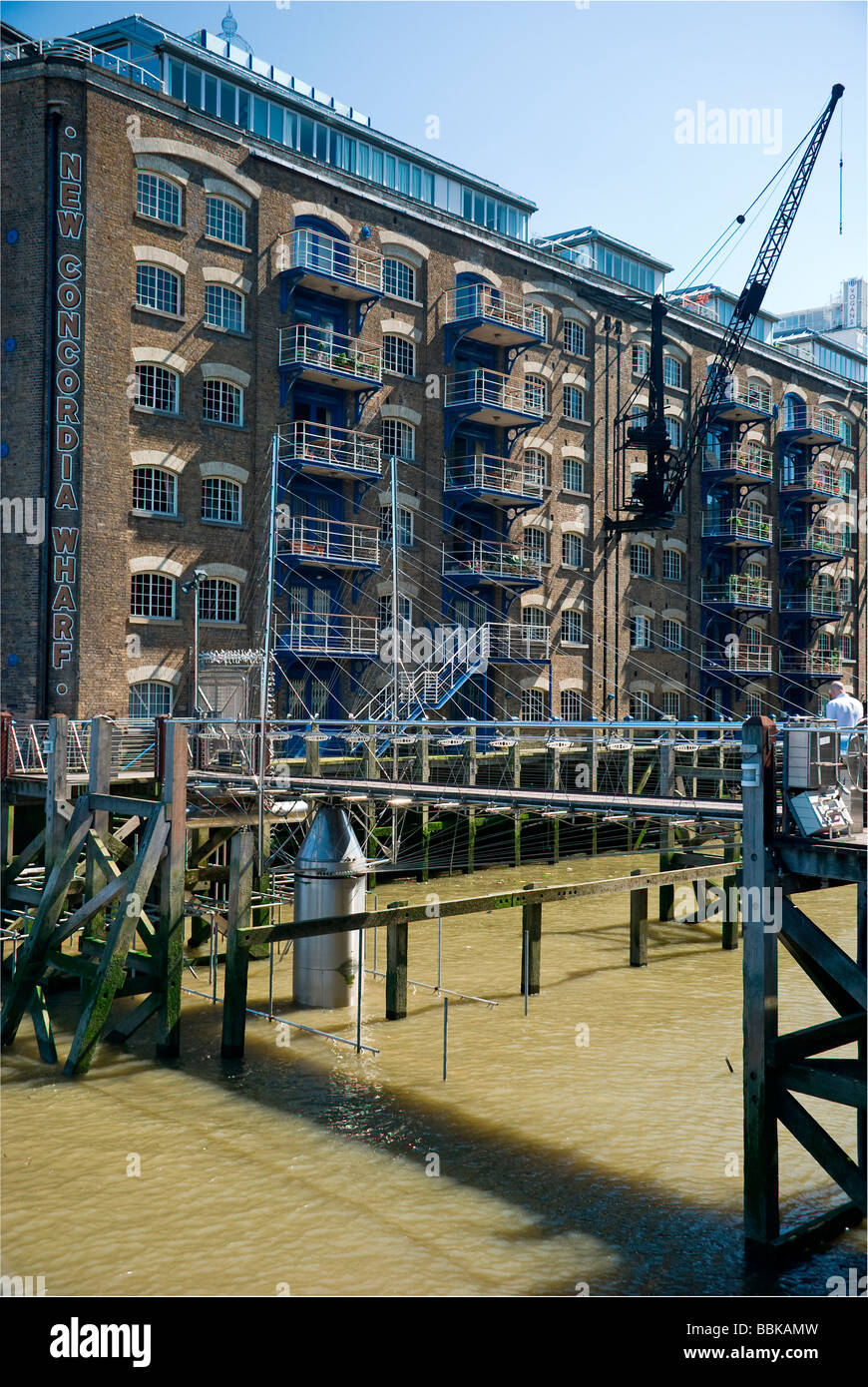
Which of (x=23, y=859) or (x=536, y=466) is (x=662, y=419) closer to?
(x=536, y=466)

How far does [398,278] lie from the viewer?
2933 centimetres

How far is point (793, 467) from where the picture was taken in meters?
45.6

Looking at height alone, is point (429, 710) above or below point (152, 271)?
below

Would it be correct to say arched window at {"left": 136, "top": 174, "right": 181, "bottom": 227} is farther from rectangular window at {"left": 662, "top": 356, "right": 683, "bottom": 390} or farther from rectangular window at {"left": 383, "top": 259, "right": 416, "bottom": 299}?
rectangular window at {"left": 662, "top": 356, "right": 683, "bottom": 390}

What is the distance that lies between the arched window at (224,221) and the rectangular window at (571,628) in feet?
46.2

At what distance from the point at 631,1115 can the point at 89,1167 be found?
A: 15.2 feet

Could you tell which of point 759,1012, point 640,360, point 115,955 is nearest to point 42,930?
point 115,955

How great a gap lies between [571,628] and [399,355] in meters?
9.61

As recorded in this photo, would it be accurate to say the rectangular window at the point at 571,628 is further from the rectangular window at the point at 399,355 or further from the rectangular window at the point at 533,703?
the rectangular window at the point at 399,355

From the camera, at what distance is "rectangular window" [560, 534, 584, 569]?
34156 millimetres

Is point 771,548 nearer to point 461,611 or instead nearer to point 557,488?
point 557,488
